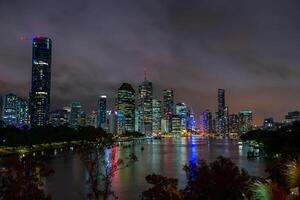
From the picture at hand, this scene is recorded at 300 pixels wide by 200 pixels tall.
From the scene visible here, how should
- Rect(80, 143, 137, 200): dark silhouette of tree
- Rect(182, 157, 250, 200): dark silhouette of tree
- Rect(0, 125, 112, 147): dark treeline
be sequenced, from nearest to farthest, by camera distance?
Rect(80, 143, 137, 200): dark silhouette of tree, Rect(182, 157, 250, 200): dark silhouette of tree, Rect(0, 125, 112, 147): dark treeline

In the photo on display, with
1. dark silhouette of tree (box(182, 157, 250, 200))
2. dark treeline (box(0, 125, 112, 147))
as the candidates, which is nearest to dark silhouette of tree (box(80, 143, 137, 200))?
dark silhouette of tree (box(182, 157, 250, 200))

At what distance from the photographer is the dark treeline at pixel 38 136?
113m

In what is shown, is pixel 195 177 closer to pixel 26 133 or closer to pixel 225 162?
pixel 225 162

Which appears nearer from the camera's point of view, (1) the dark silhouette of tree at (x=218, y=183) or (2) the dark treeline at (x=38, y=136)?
(1) the dark silhouette of tree at (x=218, y=183)

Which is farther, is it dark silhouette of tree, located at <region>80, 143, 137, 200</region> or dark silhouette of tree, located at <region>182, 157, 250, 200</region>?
dark silhouette of tree, located at <region>182, 157, 250, 200</region>

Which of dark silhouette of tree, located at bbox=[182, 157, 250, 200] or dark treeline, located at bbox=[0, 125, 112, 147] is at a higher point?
dark treeline, located at bbox=[0, 125, 112, 147]

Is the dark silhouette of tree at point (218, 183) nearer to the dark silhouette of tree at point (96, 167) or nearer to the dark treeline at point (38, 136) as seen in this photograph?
the dark silhouette of tree at point (96, 167)

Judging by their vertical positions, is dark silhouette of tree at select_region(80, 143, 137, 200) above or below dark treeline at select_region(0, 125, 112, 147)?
below

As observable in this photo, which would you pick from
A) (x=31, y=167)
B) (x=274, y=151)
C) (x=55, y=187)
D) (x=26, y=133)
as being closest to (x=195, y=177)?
(x=31, y=167)

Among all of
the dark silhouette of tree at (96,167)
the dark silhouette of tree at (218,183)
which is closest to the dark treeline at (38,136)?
the dark silhouette of tree at (96,167)

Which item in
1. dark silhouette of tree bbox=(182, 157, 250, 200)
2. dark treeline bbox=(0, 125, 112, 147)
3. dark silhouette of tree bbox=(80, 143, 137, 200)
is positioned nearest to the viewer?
dark silhouette of tree bbox=(80, 143, 137, 200)

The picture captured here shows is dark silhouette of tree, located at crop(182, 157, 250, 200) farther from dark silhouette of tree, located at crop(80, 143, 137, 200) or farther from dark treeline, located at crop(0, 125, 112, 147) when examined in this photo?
dark treeline, located at crop(0, 125, 112, 147)

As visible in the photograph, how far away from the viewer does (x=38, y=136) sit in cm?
12988

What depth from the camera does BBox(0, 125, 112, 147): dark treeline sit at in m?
113
